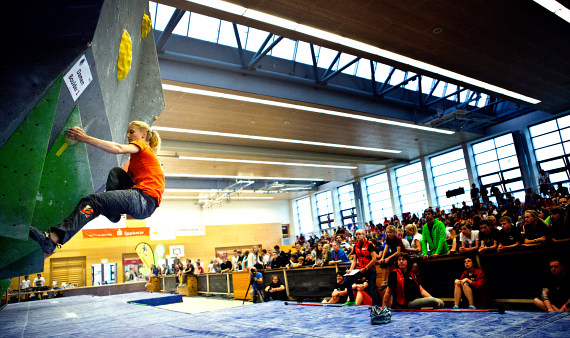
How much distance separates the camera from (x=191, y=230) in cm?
2847

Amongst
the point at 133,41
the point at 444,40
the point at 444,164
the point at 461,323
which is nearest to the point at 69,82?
the point at 133,41

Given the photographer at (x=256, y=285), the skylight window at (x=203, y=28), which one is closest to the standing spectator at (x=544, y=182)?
the photographer at (x=256, y=285)

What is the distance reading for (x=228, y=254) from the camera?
98.4ft

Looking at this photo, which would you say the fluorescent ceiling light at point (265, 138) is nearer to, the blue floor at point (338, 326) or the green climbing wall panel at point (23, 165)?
the blue floor at point (338, 326)

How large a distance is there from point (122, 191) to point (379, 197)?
25263 millimetres

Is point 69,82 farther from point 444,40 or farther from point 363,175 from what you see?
point 363,175

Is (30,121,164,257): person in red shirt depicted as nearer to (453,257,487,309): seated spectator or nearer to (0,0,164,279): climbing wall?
(0,0,164,279): climbing wall

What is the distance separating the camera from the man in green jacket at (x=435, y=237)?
23.5 ft

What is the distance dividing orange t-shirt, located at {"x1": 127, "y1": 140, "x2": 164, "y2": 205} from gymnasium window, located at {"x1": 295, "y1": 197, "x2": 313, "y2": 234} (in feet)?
98.4

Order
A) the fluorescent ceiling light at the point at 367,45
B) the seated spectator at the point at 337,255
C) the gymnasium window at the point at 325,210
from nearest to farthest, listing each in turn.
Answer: the fluorescent ceiling light at the point at 367,45
the seated spectator at the point at 337,255
the gymnasium window at the point at 325,210

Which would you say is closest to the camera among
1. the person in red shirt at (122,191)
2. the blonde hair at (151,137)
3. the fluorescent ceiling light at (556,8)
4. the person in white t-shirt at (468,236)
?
the person in red shirt at (122,191)

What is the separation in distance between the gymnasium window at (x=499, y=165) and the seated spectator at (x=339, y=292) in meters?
13.4

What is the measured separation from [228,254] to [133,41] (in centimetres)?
2853

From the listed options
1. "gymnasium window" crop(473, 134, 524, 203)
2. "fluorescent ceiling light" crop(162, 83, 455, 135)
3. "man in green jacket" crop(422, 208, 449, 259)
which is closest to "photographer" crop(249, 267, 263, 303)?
"man in green jacket" crop(422, 208, 449, 259)
